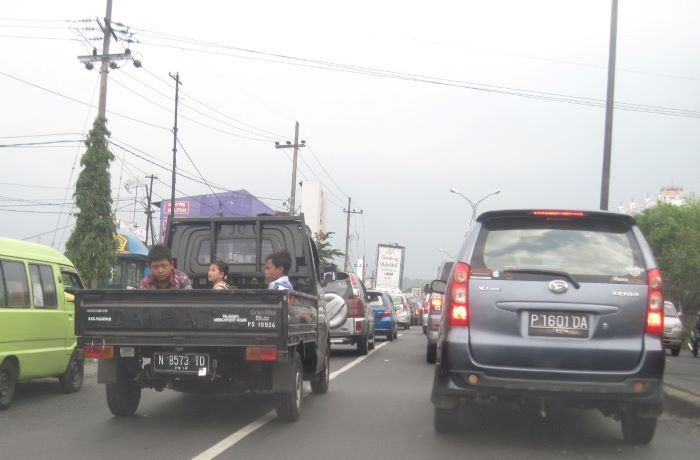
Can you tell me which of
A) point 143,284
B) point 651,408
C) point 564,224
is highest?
point 564,224

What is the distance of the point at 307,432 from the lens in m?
7.36

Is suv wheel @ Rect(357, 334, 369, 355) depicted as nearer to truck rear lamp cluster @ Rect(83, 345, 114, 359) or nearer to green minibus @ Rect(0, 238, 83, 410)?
green minibus @ Rect(0, 238, 83, 410)

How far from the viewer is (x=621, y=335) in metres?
5.99

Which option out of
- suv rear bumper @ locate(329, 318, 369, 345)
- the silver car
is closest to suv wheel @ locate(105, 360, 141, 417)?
suv rear bumper @ locate(329, 318, 369, 345)

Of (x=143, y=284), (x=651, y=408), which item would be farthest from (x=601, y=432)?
(x=143, y=284)

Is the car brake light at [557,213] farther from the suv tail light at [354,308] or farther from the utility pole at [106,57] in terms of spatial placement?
the utility pole at [106,57]

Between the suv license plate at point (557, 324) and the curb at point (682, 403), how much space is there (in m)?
3.84

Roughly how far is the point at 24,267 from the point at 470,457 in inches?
239

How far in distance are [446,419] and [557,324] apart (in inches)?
63.1

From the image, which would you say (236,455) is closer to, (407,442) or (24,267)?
(407,442)

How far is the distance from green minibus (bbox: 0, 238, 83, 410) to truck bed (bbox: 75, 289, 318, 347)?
1.95 metres

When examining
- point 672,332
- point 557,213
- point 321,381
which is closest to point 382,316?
point 672,332

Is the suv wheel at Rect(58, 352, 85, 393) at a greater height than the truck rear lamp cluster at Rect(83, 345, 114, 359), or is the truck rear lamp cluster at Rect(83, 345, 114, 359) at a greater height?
the truck rear lamp cluster at Rect(83, 345, 114, 359)

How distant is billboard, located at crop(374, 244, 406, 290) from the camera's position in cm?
5575
